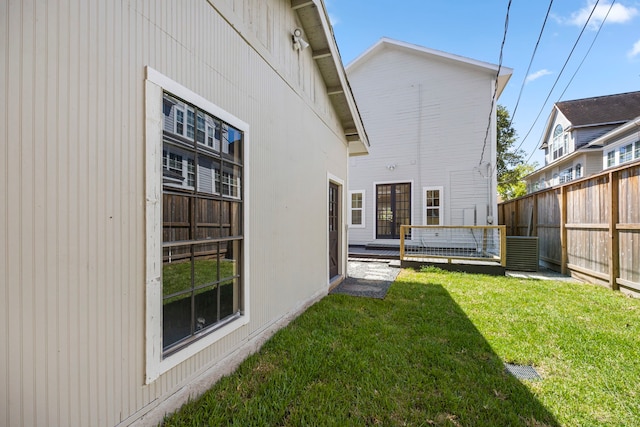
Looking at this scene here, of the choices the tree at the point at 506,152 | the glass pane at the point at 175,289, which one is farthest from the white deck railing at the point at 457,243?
the tree at the point at 506,152

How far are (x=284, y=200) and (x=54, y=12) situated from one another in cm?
251

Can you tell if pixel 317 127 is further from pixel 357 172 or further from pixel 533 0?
pixel 357 172

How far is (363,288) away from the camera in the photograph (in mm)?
5406

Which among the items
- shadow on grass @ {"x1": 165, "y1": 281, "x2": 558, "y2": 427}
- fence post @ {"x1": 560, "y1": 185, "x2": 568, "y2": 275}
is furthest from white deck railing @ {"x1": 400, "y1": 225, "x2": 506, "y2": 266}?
shadow on grass @ {"x1": 165, "y1": 281, "x2": 558, "y2": 427}

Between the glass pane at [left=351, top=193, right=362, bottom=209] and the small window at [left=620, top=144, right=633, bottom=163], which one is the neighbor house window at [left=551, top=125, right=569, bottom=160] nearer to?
the small window at [left=620, top=144, right=633, bottom=163]

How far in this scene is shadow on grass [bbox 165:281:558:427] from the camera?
1932mm

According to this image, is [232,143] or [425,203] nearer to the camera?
[232,143]

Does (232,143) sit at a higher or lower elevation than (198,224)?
higher

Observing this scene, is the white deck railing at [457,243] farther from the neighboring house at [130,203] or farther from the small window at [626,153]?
the small window at [626,153]

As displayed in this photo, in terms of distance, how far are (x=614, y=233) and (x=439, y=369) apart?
15.9 feet

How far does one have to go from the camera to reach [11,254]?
113 centimetres

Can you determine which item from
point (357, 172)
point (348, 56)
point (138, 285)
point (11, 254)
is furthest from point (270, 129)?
point (348, 56)

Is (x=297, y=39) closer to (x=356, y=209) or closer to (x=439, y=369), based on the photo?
(x=439, y=369)

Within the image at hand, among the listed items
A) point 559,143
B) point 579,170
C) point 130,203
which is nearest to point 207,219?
point 130,203
